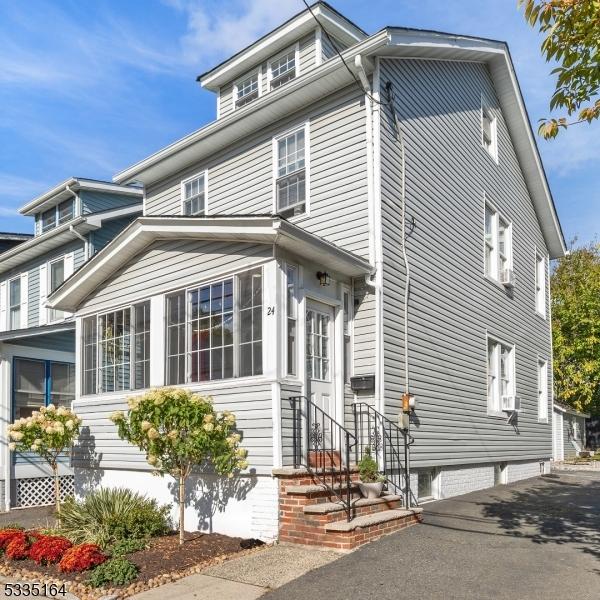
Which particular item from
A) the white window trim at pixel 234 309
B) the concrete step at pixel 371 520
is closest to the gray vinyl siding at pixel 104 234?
the white window trim at pixel 234 309

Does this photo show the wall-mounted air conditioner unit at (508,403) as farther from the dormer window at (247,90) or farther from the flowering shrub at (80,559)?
the flowering shrub at (80,559)

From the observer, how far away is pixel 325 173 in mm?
11500

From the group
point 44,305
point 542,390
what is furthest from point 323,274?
point 542,390

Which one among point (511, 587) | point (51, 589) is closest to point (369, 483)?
point (511, 587)

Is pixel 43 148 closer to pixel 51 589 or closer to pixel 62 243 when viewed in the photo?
pixel 62 243

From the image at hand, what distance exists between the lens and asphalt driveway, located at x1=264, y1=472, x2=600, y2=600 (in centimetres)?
646

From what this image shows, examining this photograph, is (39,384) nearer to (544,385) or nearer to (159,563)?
(159,563)

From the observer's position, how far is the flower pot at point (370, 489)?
9.12 meters

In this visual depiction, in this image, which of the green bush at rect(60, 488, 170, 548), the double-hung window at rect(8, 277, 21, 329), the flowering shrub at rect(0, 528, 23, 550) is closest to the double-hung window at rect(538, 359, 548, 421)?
the green bush at rect(60, 488, 170, 548)

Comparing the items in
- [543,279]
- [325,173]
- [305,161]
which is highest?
[305,161]

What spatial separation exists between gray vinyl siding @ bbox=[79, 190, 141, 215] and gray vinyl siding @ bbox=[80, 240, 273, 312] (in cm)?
869

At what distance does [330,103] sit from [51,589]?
8.36 metres

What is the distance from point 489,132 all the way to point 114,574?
1283cm

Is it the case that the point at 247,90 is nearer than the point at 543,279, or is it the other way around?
the point at 247,90
